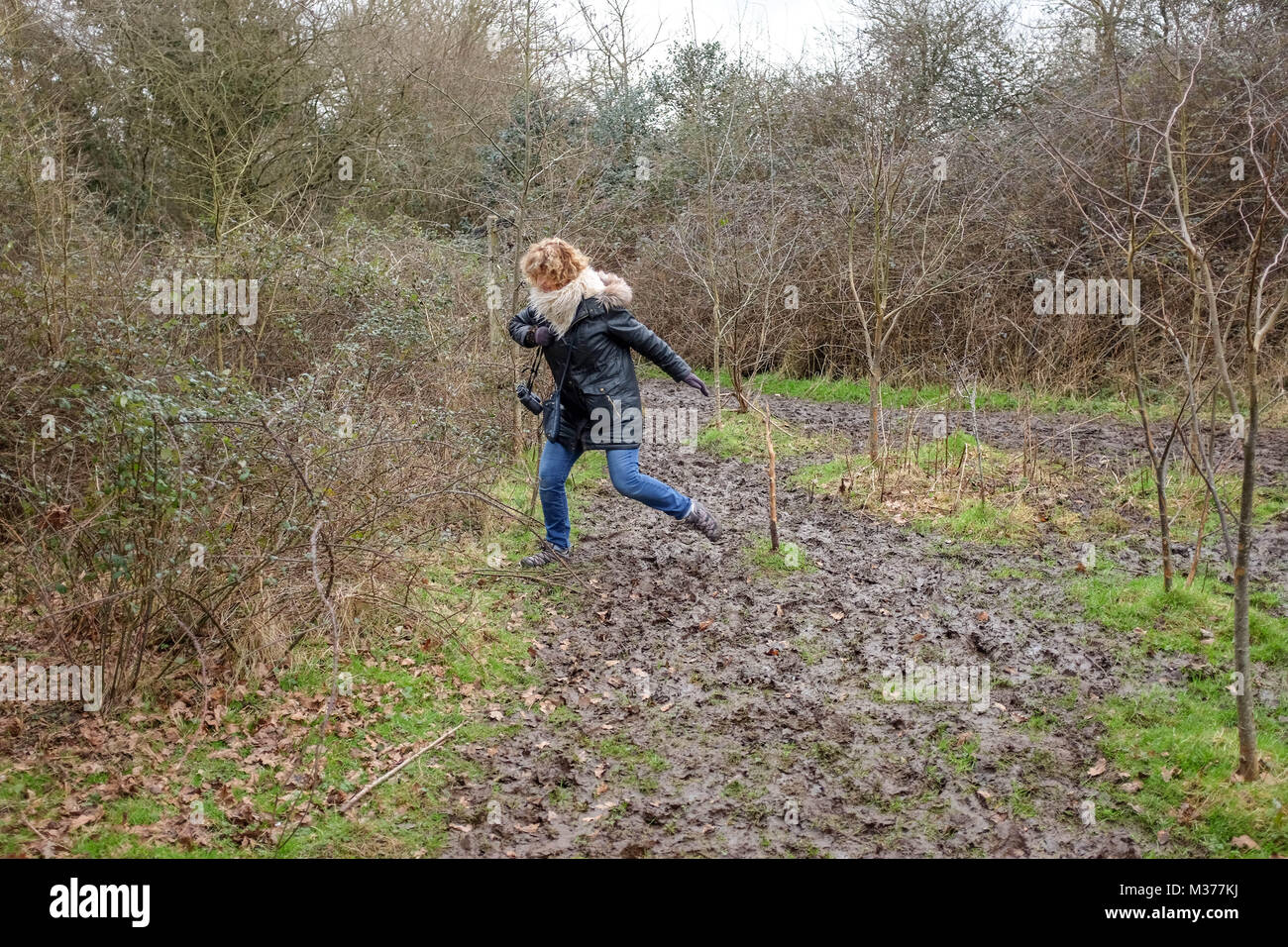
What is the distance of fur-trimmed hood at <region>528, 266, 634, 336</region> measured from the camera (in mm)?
5766

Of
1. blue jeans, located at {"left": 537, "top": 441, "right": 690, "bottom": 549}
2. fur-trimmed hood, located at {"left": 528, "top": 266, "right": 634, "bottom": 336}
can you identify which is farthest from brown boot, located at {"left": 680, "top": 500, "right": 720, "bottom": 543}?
fur-trimmed hood, located at {"left": 528, "top": 266, "right": 634, "bottom": 336}

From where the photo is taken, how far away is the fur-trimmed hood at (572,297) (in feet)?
18.9

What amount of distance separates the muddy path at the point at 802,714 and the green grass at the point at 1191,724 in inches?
5.3

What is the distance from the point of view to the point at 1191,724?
4152 millimetres

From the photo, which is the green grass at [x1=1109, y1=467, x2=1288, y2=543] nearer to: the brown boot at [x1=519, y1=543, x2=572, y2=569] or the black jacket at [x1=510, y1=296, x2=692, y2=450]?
the black jacket at [x1=510, y1=296, x2=692, y2=450]

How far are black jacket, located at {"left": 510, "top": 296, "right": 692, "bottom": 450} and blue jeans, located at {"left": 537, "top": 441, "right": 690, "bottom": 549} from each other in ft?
0.47

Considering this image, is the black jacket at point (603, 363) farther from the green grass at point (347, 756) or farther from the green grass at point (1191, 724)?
the green grass at point (1191, 724)

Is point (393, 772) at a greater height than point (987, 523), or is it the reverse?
point (987, 523)

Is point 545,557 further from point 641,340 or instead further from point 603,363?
point 641,340

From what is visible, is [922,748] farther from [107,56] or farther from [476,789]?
[107,56]

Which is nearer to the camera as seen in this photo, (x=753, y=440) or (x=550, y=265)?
(x=550, y=265)

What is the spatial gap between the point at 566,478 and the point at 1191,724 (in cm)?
384

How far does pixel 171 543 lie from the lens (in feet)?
13.5

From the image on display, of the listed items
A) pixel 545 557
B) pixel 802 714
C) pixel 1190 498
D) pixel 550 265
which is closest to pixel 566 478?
pixel 545 557
